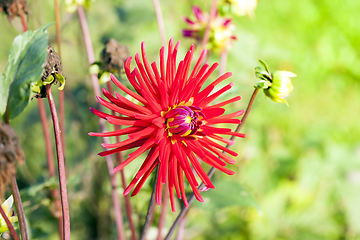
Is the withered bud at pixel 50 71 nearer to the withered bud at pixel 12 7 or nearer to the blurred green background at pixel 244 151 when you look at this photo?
the withered bud at pixel 12 7

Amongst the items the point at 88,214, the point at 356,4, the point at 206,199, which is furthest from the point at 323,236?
the point at 356,4

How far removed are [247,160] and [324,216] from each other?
0.40m

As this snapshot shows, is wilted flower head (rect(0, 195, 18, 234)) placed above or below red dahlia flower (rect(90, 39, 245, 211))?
below

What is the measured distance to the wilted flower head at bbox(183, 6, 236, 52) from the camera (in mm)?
696

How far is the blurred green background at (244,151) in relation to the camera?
886mm

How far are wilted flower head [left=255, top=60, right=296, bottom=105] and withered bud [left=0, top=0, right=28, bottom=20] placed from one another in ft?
1.23

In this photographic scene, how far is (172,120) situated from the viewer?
1.16 ft

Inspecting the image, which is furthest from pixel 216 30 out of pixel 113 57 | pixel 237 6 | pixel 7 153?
pixel 7 153

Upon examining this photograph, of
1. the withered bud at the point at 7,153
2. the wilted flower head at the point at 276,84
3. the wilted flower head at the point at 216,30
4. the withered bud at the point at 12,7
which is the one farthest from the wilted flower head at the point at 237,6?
the withered bud at the point at 7,153

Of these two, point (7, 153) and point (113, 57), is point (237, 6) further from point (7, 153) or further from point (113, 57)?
point (7, 153)

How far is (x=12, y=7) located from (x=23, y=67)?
198 millimetres

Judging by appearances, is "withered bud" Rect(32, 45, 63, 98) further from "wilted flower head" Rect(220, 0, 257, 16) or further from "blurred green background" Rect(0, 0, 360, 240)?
"wilted flower head" Rect(220, 0, 257, 16)

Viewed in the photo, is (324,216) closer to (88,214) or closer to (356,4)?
(88,214)

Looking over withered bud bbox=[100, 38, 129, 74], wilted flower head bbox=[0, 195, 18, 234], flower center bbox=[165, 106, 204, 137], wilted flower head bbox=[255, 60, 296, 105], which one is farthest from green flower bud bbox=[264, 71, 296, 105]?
wilted flower head bbox=[0, 195, 18, 234]
